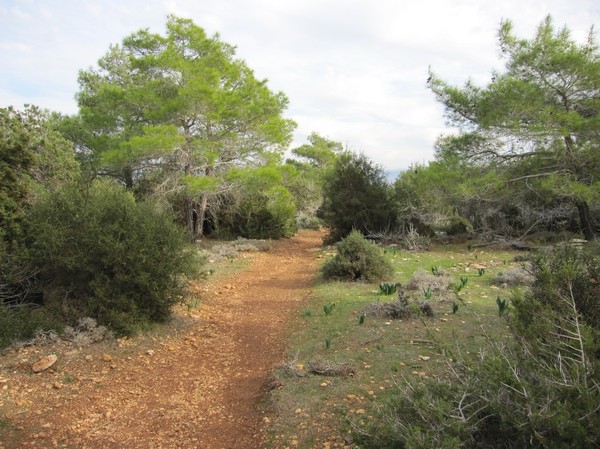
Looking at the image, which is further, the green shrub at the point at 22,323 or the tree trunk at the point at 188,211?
the tree trunk at the point at 188,211

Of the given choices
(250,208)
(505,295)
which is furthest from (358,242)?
(250,208)

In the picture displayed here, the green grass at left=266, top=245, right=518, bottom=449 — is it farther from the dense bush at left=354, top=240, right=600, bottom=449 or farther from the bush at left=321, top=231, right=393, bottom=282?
the bush at left=321, top=231, right=393, bottom=282

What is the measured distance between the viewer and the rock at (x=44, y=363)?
510 cm

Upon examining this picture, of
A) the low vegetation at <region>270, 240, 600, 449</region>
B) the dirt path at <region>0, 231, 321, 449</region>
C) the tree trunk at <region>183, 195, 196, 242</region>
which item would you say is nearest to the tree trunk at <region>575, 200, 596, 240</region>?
the low vegetation at <region>270, 240, 600, 449</region>

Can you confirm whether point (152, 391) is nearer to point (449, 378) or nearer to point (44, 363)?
point (44, 363)

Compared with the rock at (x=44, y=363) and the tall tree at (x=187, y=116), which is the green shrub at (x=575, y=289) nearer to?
the rock at (x=44, y=363)

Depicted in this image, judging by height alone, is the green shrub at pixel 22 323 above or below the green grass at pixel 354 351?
above

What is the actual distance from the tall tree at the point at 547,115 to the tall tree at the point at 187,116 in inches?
303

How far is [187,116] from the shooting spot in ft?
50.8

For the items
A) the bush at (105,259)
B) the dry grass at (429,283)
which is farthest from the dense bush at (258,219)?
the bush at (105,259)

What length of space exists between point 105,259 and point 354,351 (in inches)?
143

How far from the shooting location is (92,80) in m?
20.0

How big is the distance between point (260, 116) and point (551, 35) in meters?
9.91

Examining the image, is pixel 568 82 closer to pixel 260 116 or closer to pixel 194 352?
pixel 260 116
